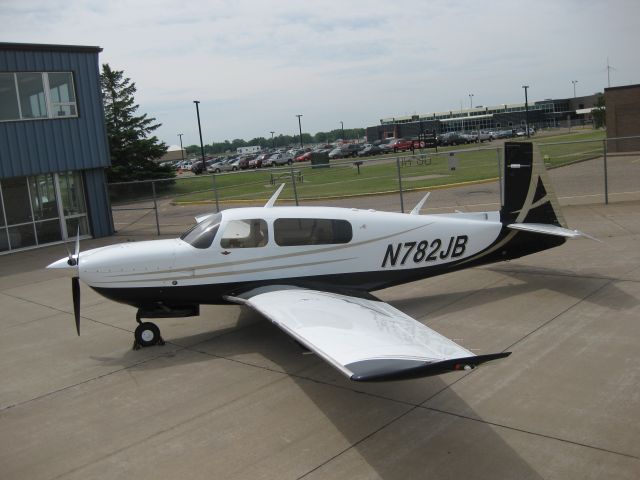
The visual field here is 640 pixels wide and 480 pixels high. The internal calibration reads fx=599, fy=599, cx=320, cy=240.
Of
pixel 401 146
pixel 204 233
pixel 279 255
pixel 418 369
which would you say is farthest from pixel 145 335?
pixel 401 146

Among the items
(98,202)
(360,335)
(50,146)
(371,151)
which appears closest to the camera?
(360,335)

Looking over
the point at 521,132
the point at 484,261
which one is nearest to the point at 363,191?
the point at 484,261

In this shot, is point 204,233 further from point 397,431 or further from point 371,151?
point 371,151

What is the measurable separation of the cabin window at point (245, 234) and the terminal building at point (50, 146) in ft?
39.6

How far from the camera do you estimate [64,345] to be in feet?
30.9

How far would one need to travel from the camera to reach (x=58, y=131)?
20.5 meters

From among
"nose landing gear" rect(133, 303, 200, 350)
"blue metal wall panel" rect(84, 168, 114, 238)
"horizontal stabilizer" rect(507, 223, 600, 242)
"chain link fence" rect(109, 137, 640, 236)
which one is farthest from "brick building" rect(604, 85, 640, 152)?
"nose landing gear" rect(133, 303, 200, 350)

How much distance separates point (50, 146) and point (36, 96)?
172 centimetres

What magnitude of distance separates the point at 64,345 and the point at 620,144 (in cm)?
3857

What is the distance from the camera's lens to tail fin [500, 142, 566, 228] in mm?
10180

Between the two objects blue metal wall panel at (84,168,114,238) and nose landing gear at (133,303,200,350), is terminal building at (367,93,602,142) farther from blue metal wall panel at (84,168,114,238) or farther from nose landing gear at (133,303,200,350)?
nose landing gear at (133,303,200,350)

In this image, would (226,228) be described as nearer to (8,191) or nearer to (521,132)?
(8,191)

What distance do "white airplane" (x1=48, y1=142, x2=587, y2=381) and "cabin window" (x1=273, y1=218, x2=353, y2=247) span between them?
0.6 inches

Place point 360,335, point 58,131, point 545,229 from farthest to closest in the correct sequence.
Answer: point 58,131
point 545,229
point 360,335
